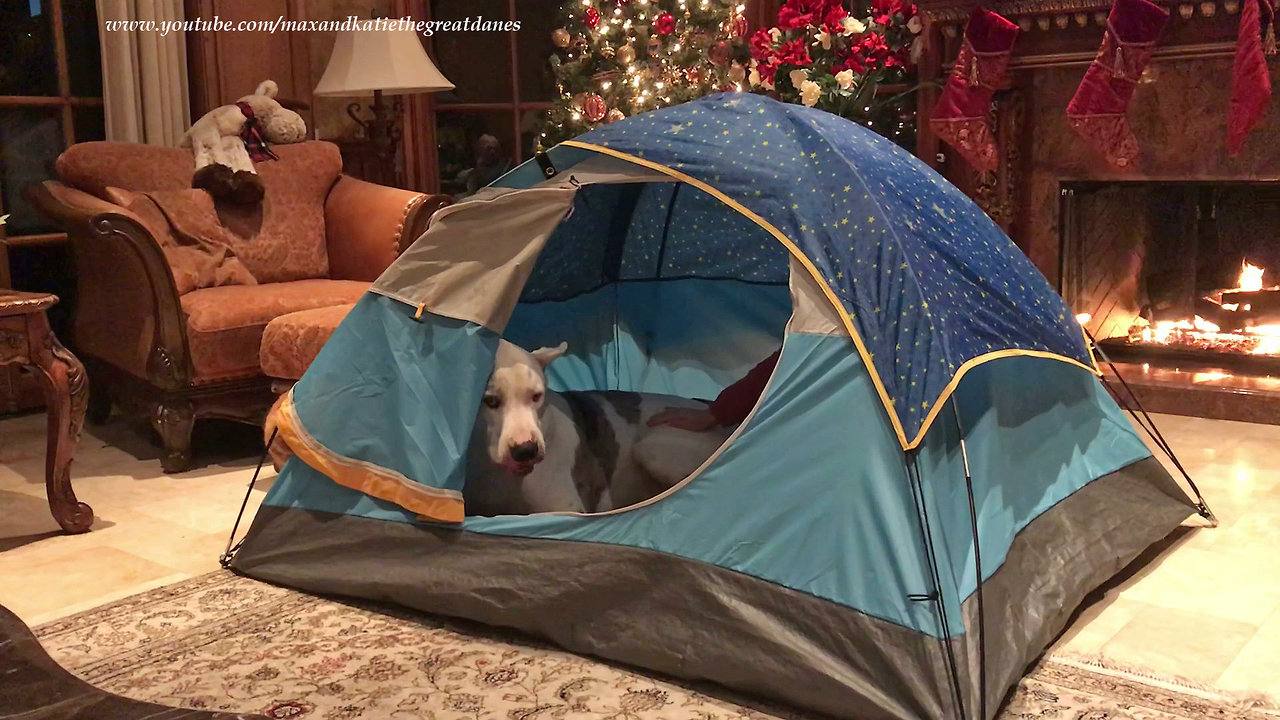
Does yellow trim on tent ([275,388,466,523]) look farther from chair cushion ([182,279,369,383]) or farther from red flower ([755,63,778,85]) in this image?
red flower ([755,63,778,85])

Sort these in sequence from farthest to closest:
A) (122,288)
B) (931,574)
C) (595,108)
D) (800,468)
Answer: (595,108), (122,288), (800,468), (931,574)

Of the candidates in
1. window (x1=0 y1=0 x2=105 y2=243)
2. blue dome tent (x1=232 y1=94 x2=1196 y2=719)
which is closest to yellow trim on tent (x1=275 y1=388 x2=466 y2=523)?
blue dome tent (x1=232 y1=94 x2=1196 y2=719)

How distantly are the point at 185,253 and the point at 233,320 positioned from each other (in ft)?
1.31

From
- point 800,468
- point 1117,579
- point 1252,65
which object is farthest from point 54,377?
Result: point 1252,65

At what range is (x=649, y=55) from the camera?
16.4 ft

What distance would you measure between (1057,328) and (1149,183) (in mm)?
2136

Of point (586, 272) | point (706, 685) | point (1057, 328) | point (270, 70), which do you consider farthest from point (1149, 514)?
point (270, 70)

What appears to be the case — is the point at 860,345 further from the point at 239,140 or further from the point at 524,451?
the point at 239,140

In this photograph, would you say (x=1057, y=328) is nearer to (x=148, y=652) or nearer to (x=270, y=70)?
(x=148, y=652)

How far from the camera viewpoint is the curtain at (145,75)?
411cm

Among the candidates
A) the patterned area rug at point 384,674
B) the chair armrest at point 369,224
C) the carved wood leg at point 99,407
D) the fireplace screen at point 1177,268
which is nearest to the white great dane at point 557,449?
the patterned area rug at point 384,674

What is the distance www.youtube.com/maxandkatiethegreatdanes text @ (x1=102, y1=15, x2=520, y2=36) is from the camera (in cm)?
418

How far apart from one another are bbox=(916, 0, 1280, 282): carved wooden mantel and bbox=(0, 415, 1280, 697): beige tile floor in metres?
0.87

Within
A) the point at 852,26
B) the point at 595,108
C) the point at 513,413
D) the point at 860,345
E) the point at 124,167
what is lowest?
the point at 513,413
